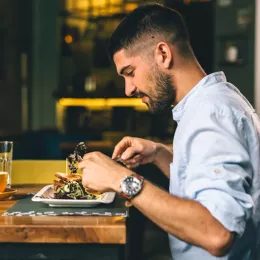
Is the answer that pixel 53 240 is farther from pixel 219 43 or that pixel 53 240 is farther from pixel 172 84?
pixel 219 43

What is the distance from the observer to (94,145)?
510 centimetres

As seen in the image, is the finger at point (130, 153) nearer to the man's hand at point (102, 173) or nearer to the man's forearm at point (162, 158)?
the man's forearm at point (162, 158)

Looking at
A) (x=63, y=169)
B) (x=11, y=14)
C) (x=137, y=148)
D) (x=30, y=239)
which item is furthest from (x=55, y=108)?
(x=30, y=239)

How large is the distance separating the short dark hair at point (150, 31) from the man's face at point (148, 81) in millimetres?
42

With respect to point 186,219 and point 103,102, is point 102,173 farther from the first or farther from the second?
point 103,102

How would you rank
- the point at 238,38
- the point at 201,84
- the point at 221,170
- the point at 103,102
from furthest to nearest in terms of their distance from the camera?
the point at 103,102, the point at 238,38, the point at 201,84, the point at 221,170

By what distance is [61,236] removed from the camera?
149 centimetres

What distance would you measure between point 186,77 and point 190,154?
1.13 ft

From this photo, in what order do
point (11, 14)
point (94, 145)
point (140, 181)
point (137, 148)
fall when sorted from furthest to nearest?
point (11, 14)
point (94, 145)
point (137, 148)
point (140, 181)

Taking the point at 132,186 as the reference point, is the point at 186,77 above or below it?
above

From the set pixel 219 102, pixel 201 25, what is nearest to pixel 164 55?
pixel 219 102

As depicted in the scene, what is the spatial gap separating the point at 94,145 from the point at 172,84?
3.44 m

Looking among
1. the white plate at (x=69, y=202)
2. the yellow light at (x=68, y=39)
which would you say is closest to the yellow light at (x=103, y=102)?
the yellow light at (x=68, y=39)

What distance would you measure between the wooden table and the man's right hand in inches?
17.0
